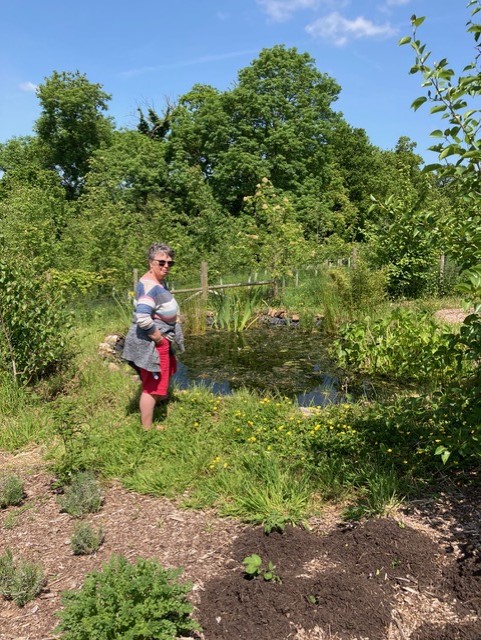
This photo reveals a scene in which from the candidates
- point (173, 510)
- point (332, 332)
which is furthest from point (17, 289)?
point (332, 332)

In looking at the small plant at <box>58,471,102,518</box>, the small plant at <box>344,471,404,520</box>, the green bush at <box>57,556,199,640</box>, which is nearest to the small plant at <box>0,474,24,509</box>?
the small plant at <box>58,471,102,518</box>

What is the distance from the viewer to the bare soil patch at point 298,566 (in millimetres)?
2205

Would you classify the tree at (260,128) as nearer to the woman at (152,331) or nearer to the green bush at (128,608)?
the woman at (152,331)

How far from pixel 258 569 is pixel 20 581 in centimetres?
118

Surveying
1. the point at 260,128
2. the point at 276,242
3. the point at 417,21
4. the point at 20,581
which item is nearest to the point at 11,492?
the point at 20,581

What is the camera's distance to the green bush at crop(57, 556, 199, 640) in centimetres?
191

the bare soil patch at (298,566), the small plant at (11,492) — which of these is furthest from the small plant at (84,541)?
the small plant at (11,492)

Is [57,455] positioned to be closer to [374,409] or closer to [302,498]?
[302,498]

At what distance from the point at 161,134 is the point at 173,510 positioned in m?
30.6

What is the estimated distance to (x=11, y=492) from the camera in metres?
3.39

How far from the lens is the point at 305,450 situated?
3.96 meters

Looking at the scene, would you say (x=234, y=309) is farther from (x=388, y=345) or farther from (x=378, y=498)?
(x=378, y=498)

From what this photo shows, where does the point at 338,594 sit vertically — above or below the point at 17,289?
below

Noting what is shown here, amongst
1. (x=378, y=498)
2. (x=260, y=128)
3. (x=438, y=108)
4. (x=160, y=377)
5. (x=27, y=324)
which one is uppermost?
(x=260, y=128)
